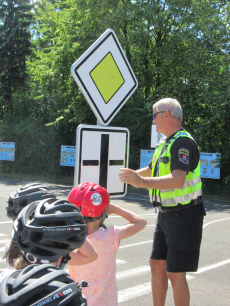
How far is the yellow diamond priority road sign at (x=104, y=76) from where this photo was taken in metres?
2.80

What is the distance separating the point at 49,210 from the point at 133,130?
16552mm

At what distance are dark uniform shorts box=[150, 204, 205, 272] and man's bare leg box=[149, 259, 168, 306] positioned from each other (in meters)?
0.28

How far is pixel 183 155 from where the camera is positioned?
2898 mm

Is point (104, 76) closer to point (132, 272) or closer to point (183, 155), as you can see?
point (183, 155)

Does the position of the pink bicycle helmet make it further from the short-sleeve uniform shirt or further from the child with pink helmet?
the short-sleeve uniform shirt

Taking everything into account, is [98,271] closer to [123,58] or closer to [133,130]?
[123,58]

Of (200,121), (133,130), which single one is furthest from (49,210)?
(133,130)

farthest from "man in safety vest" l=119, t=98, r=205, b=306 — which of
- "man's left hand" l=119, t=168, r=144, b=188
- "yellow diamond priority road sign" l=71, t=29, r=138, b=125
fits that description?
"yellow diamond priority road sign" l=71, t=29, r=138, b=125

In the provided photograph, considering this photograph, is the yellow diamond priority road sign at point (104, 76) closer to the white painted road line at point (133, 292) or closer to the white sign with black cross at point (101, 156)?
the white sign with black cross at point (101, 156)

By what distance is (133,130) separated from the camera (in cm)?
1797

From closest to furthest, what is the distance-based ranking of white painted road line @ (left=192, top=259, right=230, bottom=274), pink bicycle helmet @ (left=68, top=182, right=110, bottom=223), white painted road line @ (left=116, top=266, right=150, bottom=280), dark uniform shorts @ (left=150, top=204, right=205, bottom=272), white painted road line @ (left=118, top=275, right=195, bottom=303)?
pink bicycle helmet @ (left=68, top=182, right=110, bottom=223), dark uniform shorts @ (left=150, top=204, right=205, bottom=272), white painted road line @ (left=118, top=275, right=195, bottom=303), white painted road line @ (left=116, top=266, right=150, bottom=280), white painted road line @ (left=192, top=259, right=230, bottom=274)

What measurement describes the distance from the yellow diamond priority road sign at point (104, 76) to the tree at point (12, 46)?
27661 millimetres

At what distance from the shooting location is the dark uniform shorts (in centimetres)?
294

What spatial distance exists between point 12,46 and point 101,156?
1137 inches
